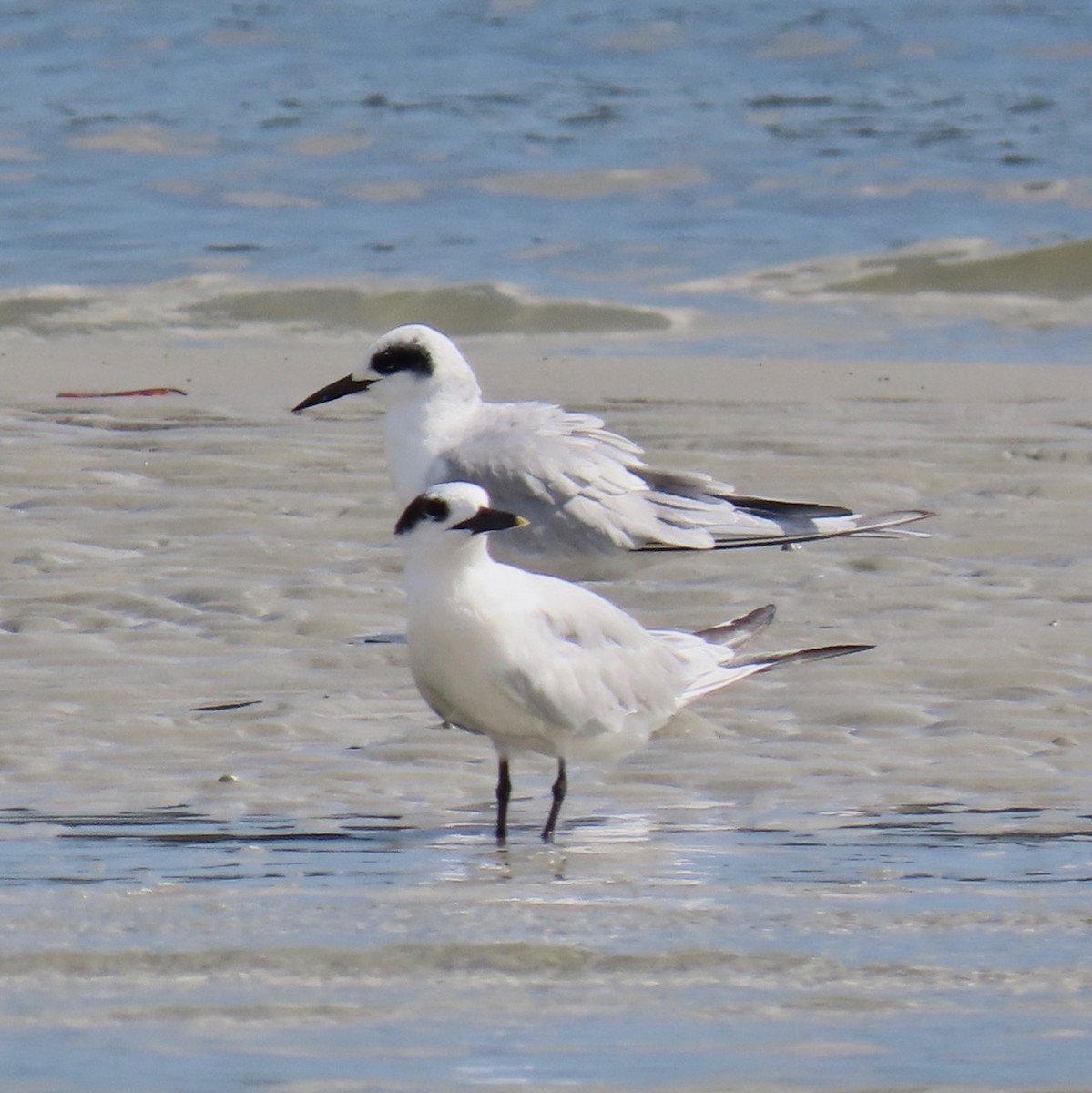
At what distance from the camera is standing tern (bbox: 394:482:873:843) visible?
170 inches

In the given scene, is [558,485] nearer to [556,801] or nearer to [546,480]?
[546,480]

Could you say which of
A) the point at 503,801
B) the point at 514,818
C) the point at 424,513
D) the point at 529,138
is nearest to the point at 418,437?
the point at 424,513

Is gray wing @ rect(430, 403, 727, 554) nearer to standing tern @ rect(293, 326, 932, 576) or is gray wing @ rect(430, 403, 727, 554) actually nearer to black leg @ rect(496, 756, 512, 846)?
standing tern @ rect(293, 326, 932, 576)

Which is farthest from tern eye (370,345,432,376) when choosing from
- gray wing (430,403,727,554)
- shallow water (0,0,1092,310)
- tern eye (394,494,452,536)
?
shallow water (0,0,1092,310)

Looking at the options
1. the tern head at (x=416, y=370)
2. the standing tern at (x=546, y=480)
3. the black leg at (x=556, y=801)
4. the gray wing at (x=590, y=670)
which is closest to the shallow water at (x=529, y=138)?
the standing tern at (x=546, y=480)

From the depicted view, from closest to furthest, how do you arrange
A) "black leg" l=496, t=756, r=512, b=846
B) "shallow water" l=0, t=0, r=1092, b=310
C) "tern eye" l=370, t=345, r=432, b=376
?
"black leg" l=496, t=756, r=512, b=846
"tern eye" l=370, t=345, r=432, b=376
"shallow water" l=0, t=0, r=1092, b=310

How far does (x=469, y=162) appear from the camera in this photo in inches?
596

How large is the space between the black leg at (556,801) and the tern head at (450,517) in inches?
18.0

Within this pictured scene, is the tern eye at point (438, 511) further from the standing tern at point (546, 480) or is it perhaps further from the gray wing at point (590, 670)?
the standing tern at point (546, 480)

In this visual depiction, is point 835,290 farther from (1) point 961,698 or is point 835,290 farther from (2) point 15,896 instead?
(2) point 15,896

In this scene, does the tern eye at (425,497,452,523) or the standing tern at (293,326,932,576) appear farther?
the standing tern at (293,326,932,576)

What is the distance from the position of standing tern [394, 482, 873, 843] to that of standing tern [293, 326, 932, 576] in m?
1.48

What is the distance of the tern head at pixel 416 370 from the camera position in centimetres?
622

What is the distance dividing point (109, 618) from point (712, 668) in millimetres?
1580
